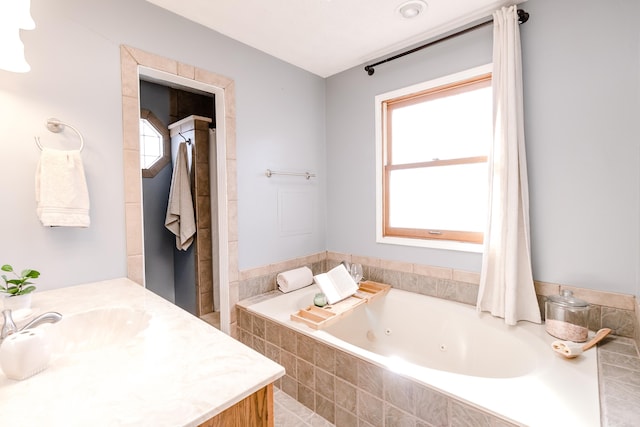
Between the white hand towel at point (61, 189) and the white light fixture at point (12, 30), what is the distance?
0.38m

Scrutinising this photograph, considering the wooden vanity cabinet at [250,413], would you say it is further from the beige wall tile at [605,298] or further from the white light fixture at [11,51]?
the beige wall tile at [605,298]

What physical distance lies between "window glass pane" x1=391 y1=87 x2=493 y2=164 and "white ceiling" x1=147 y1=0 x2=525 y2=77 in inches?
19.7

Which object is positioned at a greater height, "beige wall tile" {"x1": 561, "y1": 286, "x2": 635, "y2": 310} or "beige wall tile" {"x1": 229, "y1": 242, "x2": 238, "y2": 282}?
"beige wall tile" {"x1": 229, "y1": 242, "x2": 238, "y2": 282}

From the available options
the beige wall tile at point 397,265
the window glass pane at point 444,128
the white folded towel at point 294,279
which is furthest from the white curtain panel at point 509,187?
the white folded towel at point 294,279

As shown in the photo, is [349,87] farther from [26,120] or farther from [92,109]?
[26,120]

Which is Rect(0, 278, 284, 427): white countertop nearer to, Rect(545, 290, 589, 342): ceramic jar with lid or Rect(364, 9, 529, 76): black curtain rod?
Rect(545, 290, 589, 342): ceramic jar with lid

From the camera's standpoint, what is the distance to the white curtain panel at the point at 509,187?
69.4 inches

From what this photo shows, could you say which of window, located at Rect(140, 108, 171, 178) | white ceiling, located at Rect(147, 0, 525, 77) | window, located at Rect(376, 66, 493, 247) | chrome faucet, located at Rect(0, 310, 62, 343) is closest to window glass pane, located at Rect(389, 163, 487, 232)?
window, located at Rect(376, 66, 493, 247)

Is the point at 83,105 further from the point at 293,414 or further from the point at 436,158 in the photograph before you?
the point at 436,158

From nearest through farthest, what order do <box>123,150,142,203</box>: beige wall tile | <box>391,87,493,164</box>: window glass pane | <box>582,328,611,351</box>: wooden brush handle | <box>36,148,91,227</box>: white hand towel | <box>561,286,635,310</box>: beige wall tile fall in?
<box>36,148,91,227</box>: white hand towel → <box>582,328,611,351</box>: wooden brush handle → <box>561,286,635,310</box>: beige wall tile → <box>123,150,142,203</box>: beige wall tile → <box>391,87,493,164</box>: window glass pane

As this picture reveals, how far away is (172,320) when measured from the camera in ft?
3.54

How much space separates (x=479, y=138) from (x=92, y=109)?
2.41 meters

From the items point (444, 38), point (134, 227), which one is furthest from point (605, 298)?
point (134, 227)

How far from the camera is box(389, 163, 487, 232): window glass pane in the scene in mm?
2127
